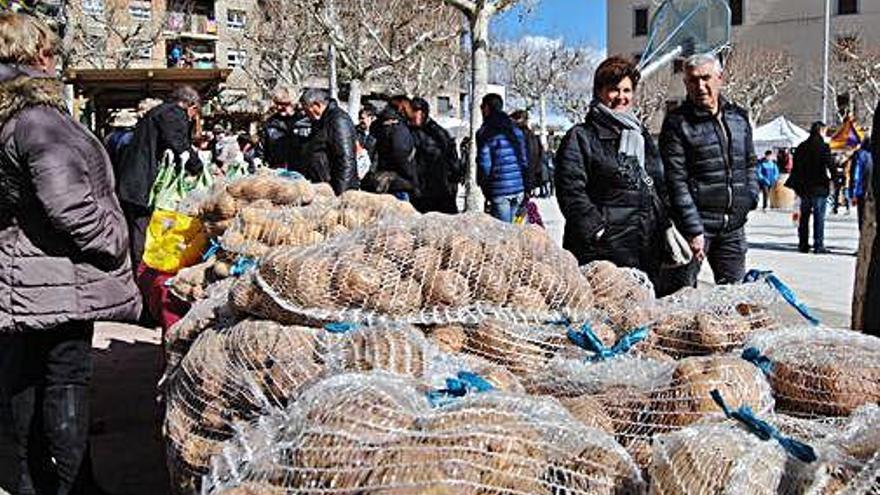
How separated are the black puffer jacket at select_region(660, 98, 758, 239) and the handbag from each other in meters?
0.04

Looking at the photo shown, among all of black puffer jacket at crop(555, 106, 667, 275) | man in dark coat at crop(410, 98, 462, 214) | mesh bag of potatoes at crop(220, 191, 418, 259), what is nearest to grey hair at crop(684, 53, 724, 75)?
black puffer jacket at crop(555, 106, 667, 275)

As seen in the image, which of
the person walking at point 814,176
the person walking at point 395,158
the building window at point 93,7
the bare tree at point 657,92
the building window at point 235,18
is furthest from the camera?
the building window at point 235,18

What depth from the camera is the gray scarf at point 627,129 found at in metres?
4.75

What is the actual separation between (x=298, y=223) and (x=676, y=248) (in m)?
1.83

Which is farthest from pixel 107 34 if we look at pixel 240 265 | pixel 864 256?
pixel 864 256

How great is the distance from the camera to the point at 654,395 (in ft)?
7.41

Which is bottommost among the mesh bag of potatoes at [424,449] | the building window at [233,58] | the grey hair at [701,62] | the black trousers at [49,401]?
the black trousers at [49,401]

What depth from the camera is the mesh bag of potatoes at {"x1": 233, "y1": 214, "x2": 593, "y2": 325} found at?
2955mm

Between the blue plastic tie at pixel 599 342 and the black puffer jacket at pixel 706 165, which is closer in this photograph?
the blue plastic tie at pixel 599 342

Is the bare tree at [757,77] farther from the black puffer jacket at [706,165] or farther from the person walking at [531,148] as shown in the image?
the black puffer jacket at [706,165]

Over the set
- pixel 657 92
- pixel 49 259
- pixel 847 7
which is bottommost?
pixel 49 259

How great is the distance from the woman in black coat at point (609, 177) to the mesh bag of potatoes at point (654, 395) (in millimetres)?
2450

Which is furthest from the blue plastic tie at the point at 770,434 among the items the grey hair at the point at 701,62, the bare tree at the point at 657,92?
the bare tree at the point at 657,92

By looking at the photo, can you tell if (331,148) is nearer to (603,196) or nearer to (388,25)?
(603,196)
